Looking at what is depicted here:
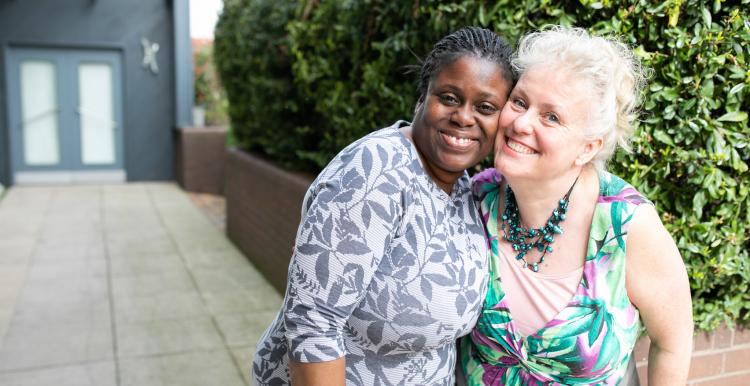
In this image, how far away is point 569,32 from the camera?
179 cm

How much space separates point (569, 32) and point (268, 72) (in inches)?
194

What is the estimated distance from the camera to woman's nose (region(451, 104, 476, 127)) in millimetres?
1674

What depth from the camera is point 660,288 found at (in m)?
1.73

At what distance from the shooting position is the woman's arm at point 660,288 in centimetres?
170

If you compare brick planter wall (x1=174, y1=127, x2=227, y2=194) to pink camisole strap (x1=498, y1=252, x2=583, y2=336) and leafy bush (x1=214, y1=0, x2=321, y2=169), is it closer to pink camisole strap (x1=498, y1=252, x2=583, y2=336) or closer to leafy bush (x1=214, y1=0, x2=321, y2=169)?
leafy bush (x1=214, y1=0, x2=321, y2=169)

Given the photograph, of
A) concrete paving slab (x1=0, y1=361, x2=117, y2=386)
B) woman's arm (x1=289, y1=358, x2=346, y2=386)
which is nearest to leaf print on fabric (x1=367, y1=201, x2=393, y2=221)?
woman's arm (x1=289, y1=358, x2=346, y2=386)

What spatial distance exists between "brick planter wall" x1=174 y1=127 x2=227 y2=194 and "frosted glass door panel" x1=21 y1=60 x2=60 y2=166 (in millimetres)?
2303

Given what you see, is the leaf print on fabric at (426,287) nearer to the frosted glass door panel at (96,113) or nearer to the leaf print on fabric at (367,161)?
the leaf print on fabric at (367,161)

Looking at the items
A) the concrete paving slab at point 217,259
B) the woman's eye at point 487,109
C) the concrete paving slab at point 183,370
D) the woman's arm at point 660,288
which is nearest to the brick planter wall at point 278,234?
the concrete paving slab at point 217,259

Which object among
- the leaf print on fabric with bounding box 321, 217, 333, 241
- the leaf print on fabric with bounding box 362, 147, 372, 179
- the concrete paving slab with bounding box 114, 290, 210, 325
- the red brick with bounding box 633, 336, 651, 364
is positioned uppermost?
the leaf print on fabric with bounding box 362, 147, 372, 179

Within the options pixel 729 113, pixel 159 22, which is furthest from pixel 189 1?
pixel 729 113

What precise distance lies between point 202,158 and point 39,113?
299cm

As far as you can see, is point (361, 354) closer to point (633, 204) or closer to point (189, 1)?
point (633, 204)

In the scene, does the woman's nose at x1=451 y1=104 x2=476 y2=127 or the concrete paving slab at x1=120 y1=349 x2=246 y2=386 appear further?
the concrete paving slab at x1=120 y1=349 x2=246 y2=386
